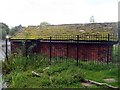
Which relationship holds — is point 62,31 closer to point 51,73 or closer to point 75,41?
point 75,41

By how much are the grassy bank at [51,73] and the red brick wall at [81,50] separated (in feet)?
4.60

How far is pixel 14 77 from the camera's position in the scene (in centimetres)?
829

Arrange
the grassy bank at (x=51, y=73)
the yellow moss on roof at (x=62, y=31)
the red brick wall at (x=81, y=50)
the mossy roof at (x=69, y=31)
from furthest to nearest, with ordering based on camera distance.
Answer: the yellow moss on roof at (x=62, y=31)
the mossy roof at (x=69, y=31)
the red brick wall at (x=81, y=50)
the grassy bank at (x=51, y=73)

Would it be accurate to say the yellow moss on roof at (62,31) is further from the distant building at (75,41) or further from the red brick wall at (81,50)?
the red brick wall at (81,50)

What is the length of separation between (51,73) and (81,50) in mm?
4011

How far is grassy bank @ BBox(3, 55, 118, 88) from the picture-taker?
7418 millimetres

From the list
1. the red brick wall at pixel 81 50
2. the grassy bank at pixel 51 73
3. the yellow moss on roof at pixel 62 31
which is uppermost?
the yellow moss on roof at pixel 62 31

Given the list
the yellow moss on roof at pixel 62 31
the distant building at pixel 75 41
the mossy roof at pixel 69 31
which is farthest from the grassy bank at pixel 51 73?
the yellow moss on roof at pixel 62 31

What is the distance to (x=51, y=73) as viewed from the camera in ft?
28.8

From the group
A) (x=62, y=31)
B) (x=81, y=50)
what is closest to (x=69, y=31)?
(x=62, y=31)

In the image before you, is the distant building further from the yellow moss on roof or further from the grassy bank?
the grassy bank

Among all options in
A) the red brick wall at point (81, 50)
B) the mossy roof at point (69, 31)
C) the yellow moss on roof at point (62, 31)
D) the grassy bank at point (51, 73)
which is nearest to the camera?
the grassy bank at point (51, 73)

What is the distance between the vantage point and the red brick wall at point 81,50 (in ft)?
38.1

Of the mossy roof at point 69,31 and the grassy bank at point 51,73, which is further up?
the mossy roof at point 69,31
